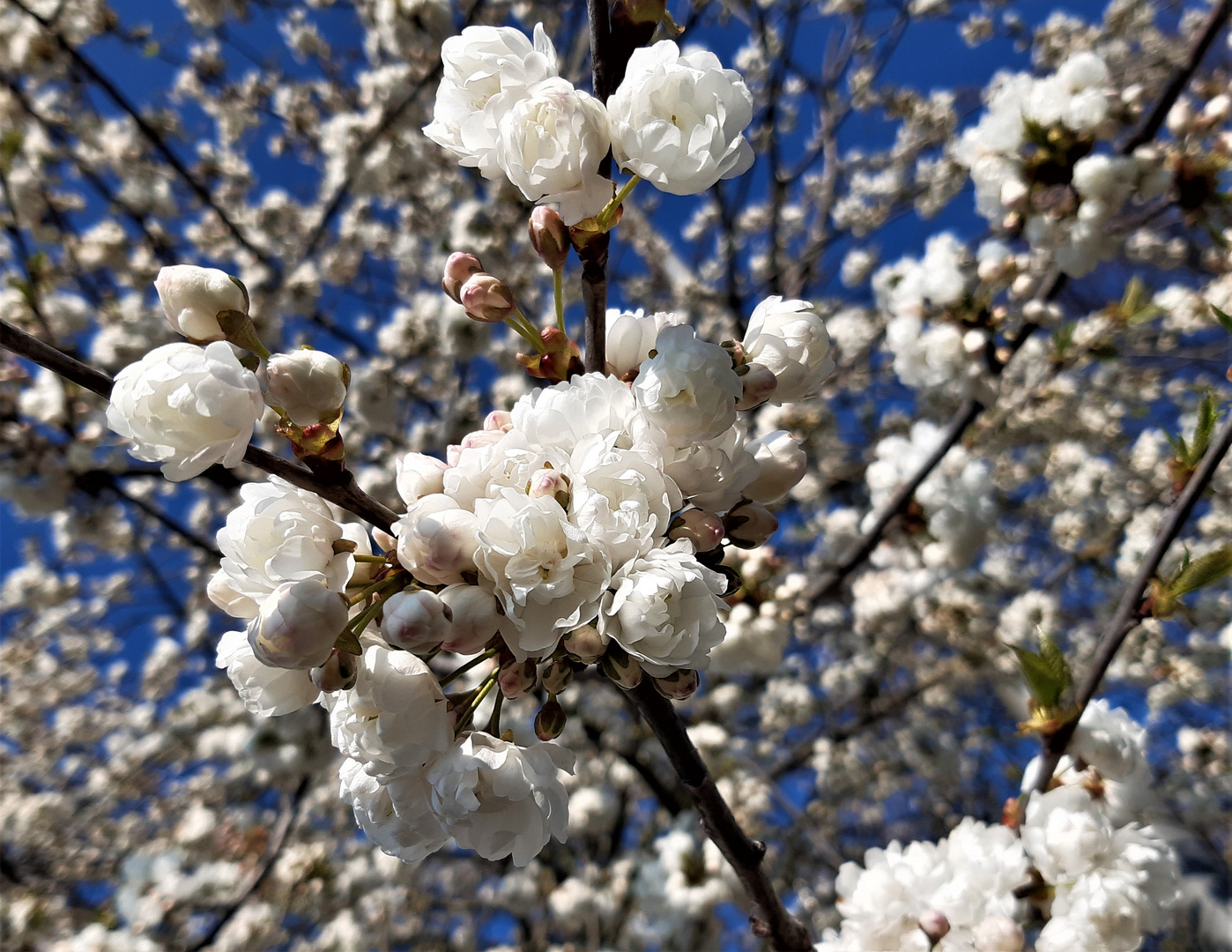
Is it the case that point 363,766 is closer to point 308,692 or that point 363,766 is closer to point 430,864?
point 308,692

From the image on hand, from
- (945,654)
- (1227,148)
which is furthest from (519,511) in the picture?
(945,654)

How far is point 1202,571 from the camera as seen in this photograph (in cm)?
113

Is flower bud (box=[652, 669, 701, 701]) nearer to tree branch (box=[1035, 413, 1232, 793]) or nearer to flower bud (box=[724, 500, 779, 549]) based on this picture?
flower bud (box=[724, 500, 779, 549])

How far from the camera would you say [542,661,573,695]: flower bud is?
28.4 inches

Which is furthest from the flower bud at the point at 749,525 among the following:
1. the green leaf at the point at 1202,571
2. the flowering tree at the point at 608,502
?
the green leaf at the point at 1202,571

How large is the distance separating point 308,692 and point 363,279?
5.42m

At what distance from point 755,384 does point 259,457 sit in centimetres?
52

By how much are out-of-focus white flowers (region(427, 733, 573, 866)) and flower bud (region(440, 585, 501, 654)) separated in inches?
5.4

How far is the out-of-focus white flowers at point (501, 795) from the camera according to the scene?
70cm

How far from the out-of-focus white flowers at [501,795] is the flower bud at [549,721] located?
0.05ft

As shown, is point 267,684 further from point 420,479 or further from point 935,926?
point 935,926

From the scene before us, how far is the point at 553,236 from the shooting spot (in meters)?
0.78

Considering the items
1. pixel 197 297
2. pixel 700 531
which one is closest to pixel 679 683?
pixel 700 531

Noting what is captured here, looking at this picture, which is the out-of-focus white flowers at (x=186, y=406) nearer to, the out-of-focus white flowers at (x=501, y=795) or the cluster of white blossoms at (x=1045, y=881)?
the out-of-focus white flowers at (x=501, y=795)
